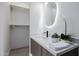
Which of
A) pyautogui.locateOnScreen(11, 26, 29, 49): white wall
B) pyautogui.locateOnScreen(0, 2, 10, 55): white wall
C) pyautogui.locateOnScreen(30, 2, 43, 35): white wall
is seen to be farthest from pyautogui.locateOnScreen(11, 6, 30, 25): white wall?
pyautogui.locateOnScreen(0, 2, 10, 55): white wall

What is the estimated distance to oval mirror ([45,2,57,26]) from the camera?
6.56 feet

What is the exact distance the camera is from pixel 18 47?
331 centimetres

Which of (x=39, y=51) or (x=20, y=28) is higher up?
(x=20, y=28)

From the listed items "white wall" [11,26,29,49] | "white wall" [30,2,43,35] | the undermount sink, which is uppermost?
"white wall" [30,2,43,35]

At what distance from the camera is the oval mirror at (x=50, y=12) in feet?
6.56

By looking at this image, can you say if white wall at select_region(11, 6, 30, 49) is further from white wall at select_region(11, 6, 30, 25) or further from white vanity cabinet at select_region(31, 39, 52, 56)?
white vanity cabinet at select_region(31, 39, 52, 56)

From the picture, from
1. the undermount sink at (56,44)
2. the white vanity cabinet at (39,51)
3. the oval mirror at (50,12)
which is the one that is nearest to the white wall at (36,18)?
the oval mirror at (50,12)

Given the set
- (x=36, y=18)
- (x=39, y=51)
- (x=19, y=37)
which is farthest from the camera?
(x=19, y=37)

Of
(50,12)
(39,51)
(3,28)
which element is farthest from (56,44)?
(3,28)

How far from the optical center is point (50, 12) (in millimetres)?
2102

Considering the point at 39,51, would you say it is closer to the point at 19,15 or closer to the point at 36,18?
the point at 36,18

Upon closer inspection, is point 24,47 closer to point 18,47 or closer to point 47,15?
point 18,47

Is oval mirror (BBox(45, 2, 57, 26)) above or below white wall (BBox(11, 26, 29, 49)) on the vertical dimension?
above

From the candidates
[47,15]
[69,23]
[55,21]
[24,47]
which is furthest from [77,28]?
[24,47]
